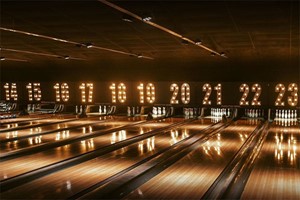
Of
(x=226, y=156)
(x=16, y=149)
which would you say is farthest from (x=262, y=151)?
(x=16, y=149)

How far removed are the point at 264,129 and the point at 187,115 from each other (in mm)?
4737

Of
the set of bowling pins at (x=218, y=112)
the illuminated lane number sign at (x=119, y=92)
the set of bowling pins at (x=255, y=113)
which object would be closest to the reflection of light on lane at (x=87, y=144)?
the illuminated lane number sign at (x=119, y=92)

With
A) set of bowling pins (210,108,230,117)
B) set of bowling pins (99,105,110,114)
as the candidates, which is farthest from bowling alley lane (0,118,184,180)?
set of bowling pins (99,105,110,114)

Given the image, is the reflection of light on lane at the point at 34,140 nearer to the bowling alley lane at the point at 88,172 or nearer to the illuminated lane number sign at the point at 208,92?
the bowling alley lane at the point at 88,172

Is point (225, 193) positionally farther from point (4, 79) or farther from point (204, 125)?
point (4, 79)

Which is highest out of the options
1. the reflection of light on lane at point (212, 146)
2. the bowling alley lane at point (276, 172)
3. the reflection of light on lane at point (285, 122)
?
the reflection of light on lane at point (285, 122)

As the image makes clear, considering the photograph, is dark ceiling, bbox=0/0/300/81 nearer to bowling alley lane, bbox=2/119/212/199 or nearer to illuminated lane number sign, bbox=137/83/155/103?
illuminated lane number sign, bbox=137/83/155/103

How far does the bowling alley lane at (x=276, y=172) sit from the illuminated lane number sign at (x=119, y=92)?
6741 mm

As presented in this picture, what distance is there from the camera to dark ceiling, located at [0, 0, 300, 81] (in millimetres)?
6523

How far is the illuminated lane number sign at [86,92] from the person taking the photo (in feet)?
51.3

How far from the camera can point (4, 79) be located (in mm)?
17781

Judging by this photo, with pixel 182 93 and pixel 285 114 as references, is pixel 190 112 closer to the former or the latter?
pixel 182 93

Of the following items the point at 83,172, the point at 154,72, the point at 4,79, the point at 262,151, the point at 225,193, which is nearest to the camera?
the point at 225,193

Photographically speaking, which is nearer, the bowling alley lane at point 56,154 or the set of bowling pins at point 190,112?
the bowling alley lane at point 56,154
